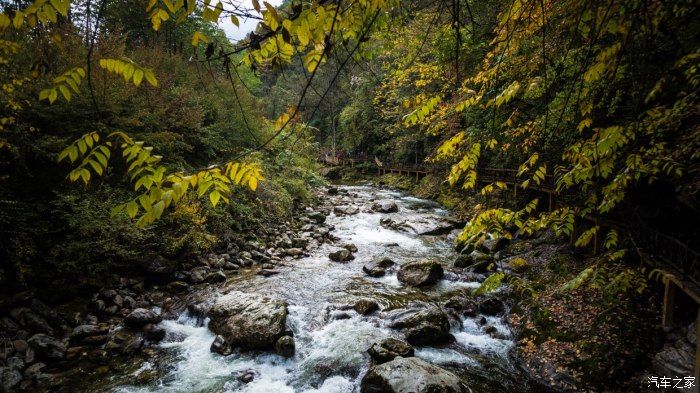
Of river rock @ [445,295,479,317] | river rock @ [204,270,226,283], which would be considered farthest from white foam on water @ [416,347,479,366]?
river rock @ [204,270,226,283]

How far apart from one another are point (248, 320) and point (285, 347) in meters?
1.02

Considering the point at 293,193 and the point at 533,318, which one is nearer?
the point at 533,318

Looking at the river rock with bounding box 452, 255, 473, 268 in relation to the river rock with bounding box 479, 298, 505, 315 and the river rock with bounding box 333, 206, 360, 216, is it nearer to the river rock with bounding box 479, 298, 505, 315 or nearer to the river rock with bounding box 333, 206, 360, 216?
the river rock with bounding box 479, 298, 505, 315

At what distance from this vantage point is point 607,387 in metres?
5.23

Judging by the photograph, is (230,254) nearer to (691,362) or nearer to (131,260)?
(131,260)

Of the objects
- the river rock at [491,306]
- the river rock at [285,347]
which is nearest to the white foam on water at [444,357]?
the river rock at [491,306]

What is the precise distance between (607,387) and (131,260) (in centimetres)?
984

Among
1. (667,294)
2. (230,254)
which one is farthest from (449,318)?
(230,254)

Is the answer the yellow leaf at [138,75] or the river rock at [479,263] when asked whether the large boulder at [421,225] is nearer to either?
the river rock at [479,263]

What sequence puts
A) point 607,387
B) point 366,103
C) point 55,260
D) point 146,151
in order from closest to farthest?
point 146,151 → point 607,387 → point 55,260 → point 366,103

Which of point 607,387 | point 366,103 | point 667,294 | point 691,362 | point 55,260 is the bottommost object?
point 607,387

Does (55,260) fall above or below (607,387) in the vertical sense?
above

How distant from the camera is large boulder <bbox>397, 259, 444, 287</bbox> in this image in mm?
9133

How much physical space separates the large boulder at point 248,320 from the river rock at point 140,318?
1137mm
